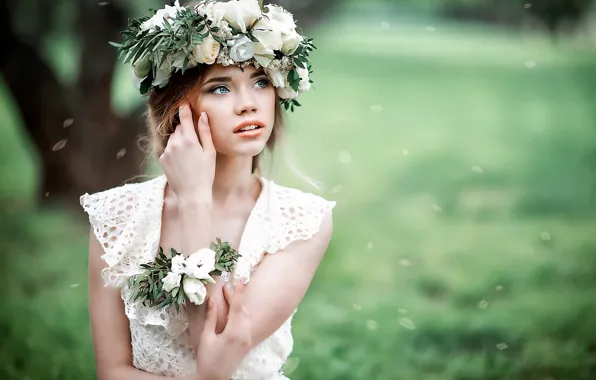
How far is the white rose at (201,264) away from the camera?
150cm

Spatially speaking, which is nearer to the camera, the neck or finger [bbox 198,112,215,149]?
finger [bbox 198,112,215,149]

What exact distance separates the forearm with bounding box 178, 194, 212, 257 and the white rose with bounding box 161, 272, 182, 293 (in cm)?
6

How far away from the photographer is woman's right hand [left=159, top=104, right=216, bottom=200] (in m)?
1.57

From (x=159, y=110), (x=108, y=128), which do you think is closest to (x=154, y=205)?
(x=159, y=110)

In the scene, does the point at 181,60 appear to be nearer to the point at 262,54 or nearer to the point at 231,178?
the point at 262,54

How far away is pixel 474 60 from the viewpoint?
3867 millimetres

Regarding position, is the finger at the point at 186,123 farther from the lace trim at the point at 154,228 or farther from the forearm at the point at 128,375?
the forearm at the point at 128,375

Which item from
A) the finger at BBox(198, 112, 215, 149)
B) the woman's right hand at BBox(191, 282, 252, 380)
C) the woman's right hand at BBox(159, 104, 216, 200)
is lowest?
the woman's right hand at BBox(191, 282, 252, 380)

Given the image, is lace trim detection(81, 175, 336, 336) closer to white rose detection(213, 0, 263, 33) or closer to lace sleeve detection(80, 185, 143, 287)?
lace sleeve detection(80, 185, 143, 287)

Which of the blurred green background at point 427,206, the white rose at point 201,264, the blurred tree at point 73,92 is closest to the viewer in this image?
the white rose at point 201,264

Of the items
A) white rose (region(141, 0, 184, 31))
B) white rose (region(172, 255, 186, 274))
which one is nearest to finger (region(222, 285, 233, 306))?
white rose (region(172, 255, 186, 274))

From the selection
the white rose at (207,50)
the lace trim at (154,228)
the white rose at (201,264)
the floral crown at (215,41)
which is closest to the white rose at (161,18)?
the floral crown at (215,41)

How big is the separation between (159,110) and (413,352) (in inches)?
87.2

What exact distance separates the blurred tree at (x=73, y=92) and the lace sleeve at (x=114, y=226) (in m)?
1.93
